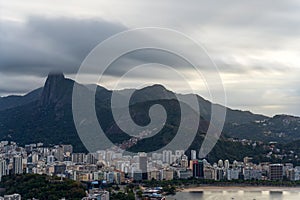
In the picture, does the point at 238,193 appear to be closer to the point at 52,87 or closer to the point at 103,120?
the point at 103,120

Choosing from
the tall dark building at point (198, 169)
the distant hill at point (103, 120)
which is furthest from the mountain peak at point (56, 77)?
the tall dark building at point (198, 169)

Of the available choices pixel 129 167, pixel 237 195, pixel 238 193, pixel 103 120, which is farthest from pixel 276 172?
pixel 103 120

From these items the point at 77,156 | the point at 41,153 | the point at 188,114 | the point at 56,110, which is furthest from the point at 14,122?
the point at 188,114

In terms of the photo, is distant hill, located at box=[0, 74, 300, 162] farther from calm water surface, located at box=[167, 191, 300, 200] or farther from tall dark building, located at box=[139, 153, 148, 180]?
calm water surface, located at box=[167, 191, 300, 200]

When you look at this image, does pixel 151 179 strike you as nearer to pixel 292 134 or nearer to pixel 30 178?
pixel 30 178

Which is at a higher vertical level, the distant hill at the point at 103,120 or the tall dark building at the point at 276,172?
the distant hill at the point at 103,120

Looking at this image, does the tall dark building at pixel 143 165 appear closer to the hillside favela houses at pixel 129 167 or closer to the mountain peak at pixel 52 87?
the hillside favela houses at pixel 129 167

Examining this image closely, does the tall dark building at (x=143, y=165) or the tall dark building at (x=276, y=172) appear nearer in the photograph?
the tall dark building at (x=143, y=165)

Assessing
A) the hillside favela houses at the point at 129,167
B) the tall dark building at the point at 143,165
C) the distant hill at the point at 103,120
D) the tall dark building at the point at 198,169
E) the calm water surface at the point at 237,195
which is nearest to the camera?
the calm water surface at the point at 237,195
